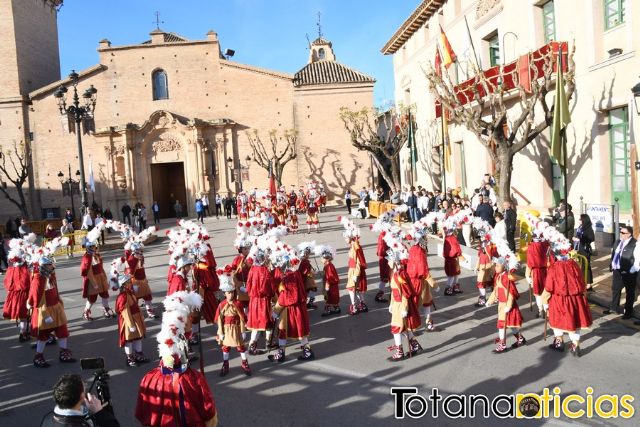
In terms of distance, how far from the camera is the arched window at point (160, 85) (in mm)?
40844

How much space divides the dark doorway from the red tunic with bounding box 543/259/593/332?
36.7m

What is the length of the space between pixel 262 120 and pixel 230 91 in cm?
325

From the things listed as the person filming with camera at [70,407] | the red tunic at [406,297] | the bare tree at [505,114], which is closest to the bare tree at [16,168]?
the bare tree at [505,114]

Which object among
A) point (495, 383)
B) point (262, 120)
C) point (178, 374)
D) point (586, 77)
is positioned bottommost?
point (495, 383)

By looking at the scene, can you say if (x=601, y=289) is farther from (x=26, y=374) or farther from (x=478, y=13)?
(x=478, y=13)

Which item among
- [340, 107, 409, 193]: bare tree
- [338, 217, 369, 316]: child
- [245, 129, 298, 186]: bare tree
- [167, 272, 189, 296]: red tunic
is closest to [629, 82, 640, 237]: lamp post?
[338, 217, 369, 316]: child

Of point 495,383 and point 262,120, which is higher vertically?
point 262,120

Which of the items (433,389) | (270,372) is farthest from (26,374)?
(433,389)

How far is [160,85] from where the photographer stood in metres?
41.0

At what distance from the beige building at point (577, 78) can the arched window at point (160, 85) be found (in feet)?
70.5

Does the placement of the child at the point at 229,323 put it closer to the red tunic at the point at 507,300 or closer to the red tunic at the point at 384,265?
the red tunic at the point at 507,300

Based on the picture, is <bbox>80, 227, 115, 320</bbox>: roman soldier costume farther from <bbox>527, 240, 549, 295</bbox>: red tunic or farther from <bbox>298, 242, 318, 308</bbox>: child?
<bbox>527, 240, 549, 295</bbox>: red tunic

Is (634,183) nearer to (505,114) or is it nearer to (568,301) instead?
(505,114)

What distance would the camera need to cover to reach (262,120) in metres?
40.7
